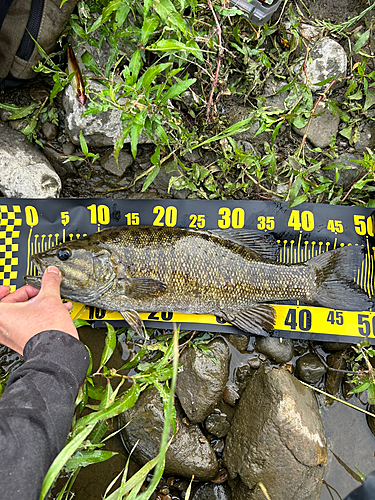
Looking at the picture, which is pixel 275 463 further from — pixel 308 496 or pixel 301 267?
pixel 301 267

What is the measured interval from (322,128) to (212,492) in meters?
4.03

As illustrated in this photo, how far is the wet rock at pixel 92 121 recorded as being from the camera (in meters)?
3.49

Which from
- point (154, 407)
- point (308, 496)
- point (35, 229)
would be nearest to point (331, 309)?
point (308, 496)

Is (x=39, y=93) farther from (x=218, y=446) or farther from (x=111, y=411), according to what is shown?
Answer: (x=218, y=446)

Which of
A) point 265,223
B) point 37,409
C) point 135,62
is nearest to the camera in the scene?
point 37,409

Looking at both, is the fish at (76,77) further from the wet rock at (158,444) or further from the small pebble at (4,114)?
the wet rock at (158,444)

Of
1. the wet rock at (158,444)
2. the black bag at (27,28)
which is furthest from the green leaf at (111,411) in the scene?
the black bag at (27,28)

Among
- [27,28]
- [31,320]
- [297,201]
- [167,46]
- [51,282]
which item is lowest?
[31,320]

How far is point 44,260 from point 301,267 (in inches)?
98.6

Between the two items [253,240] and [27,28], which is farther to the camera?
[253,240]

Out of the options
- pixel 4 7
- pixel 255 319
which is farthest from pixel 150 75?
pixel 255 319

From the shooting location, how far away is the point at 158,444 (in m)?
3.24

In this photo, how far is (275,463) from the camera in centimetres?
299

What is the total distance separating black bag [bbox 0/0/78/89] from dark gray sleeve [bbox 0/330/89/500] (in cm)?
274
